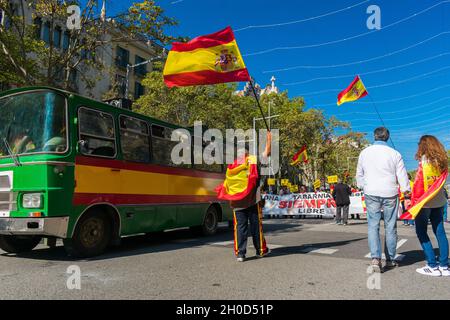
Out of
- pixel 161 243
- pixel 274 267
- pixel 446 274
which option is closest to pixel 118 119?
pixel 161 243

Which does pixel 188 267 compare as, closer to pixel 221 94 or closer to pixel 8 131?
pixel 8 131

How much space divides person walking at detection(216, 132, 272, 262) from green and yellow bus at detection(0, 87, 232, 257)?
2.11 metres

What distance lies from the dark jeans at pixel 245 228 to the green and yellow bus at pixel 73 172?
7.62 ft

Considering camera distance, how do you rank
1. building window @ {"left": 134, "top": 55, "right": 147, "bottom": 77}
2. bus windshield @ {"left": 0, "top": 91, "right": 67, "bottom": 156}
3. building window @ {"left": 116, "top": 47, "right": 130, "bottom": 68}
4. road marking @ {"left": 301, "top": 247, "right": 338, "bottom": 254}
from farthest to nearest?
building window @ {"left": 134, "top": 55, "right": 147, "bottom": 77}, building window @ {"left": 116, "top": 47, "right": 130, "bottom": 68}, road marking @ {"left": 301, "top": 247, "right": 338, "bottom": 254}, bus windshield @ {"left": 0, "top": 91, "right": 67, "bottom": 156}

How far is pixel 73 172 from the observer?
6.49 m

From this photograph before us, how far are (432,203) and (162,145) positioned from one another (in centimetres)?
565

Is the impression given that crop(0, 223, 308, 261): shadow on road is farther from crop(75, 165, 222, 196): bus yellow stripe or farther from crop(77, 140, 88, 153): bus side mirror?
crop(77, 140, 88, 153): bus side mirror

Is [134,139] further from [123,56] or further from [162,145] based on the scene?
[123,56]

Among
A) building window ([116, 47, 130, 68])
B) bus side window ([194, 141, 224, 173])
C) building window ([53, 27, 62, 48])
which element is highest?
building window ([116, 47, 130, 68])

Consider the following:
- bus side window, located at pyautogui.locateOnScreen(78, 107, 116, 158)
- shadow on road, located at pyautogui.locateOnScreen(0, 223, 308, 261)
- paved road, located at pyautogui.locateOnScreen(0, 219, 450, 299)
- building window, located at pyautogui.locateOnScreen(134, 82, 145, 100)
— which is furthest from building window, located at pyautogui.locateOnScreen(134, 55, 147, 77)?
paved road, located at pyautogui.locateOnScreen(0, 219, 450, 299)

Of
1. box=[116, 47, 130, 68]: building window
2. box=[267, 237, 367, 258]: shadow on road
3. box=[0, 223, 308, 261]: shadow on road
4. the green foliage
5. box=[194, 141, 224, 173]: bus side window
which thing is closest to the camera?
box=[0, 223, 308, 261]: shadow on road

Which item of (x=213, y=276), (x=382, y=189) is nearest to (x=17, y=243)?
(x=213, y=276)

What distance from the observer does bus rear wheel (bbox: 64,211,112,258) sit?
6645mm

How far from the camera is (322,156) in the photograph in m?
45.2
